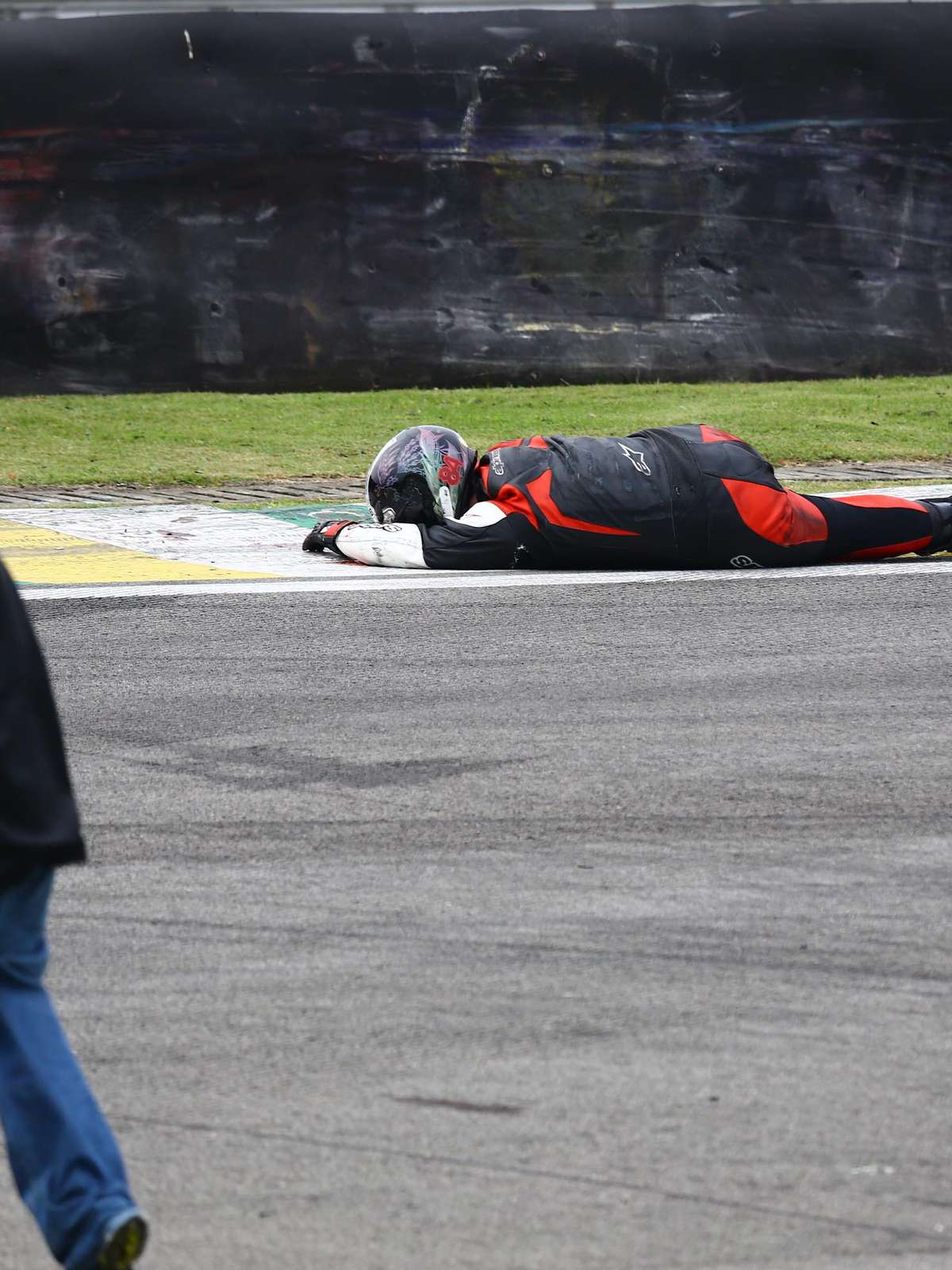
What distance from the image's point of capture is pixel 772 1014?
12.3 ft

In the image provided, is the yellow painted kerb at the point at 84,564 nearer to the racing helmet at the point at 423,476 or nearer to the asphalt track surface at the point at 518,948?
the racing helmet at the point at 423,476

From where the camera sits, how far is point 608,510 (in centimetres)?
811

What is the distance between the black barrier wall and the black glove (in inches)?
283

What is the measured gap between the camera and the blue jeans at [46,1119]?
2635 millimetres

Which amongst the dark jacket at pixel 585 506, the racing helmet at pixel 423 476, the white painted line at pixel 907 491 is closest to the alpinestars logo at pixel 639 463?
the dark jacket at pixel 585 506

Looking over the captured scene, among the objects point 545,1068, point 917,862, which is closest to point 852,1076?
point 545,1068

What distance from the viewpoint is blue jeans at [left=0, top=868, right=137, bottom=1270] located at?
2.63m

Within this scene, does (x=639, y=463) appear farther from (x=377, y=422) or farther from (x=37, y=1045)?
(x=377, y=422)

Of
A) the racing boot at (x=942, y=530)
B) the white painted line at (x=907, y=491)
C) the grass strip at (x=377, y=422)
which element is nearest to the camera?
the racing boot at (x=942, y=530)

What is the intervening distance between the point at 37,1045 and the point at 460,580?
558 cm

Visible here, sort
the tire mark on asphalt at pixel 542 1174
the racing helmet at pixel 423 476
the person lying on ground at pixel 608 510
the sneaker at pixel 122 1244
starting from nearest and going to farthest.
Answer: the sneaker at pixel 122 1244 < the tire mark on asphalt at pixel 542 1174 < the person lying on ground at pixel 608 510 < the racing helmet at pixel 423 476

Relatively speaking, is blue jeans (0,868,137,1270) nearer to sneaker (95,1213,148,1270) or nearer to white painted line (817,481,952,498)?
sneaker (95,1213,148,1270)

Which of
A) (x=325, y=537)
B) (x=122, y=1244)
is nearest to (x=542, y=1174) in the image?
(x=122, y=1244)

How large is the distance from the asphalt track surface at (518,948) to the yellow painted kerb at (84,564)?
1397mm
